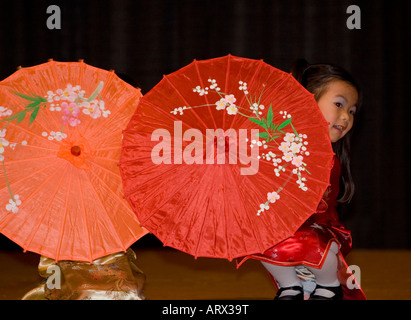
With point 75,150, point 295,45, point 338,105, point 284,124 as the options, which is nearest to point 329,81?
point 338,105

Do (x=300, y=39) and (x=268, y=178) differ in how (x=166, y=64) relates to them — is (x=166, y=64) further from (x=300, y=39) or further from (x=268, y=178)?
(x=268, y=178)

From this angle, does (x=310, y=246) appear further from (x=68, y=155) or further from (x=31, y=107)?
(x=31, y=107)

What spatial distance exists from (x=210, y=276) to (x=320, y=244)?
0.87 metres

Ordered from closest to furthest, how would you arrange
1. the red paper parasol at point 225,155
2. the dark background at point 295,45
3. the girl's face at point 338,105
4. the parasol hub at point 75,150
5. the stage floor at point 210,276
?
the red paper parasol at point 225,155, the parasol hub at point 75,150, the girl's face at point 338,105, the stage floor at point 210,276, the dark background at point 295,45

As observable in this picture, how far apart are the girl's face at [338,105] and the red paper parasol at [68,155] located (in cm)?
62

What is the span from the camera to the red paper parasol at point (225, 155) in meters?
1.58

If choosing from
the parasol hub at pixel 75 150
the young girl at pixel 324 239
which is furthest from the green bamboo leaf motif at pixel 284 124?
the parasol hub at pixel 75 150

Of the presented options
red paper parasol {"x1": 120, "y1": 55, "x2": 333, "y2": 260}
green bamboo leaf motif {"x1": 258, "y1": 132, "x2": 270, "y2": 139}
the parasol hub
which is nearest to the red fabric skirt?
red paper parasol {"x1": 120, "y1": 55, "x2": 333, "y2": 260}

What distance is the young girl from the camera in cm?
173

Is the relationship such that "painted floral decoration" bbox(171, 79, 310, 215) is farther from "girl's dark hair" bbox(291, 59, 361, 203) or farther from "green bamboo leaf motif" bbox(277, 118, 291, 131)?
"girl's dark hair" bbox(291, 59, 361, 203)

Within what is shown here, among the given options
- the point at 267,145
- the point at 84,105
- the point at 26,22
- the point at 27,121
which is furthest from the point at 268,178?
the point at 26,22

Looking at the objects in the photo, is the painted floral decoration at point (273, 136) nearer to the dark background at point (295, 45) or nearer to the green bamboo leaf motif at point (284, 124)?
the green bamboo leaf motif at point (284, 124)

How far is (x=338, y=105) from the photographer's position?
6.15ft

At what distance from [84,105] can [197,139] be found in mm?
371
